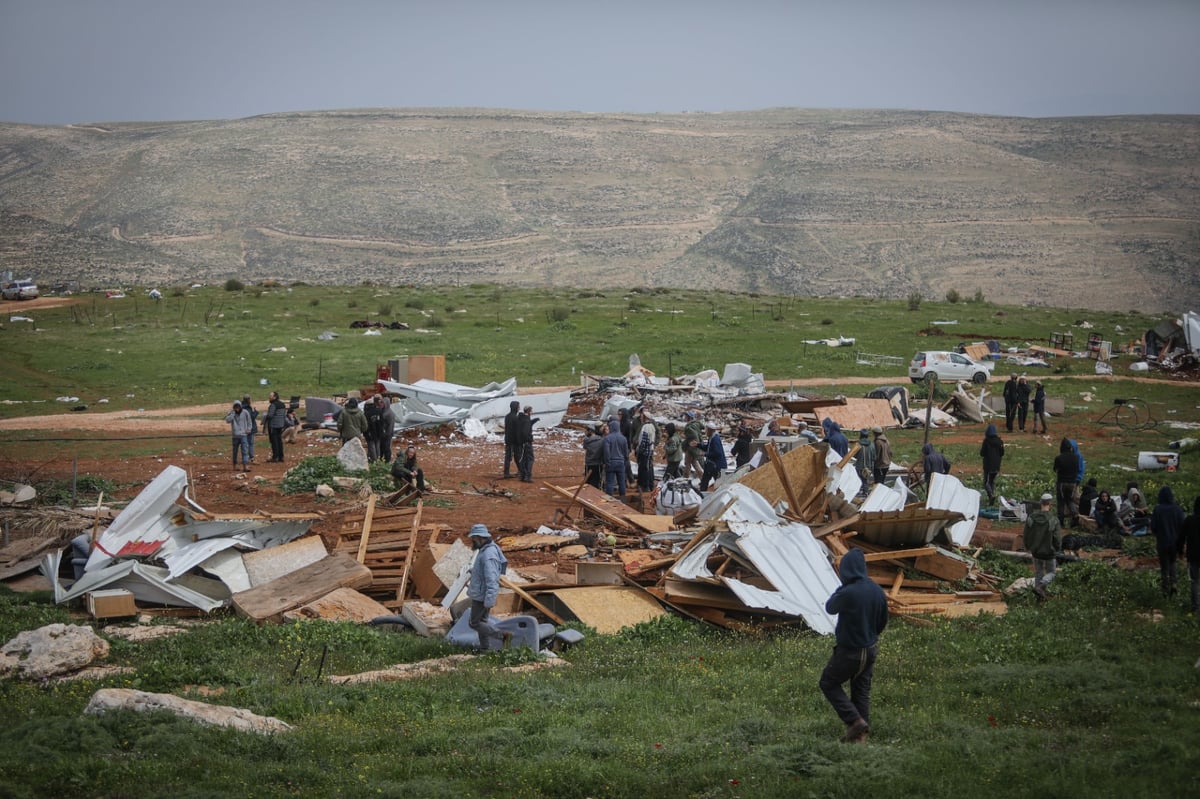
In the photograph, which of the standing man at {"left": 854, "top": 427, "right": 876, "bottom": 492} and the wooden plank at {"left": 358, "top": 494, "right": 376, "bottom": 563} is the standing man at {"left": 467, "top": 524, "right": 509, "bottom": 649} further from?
the standing man at {"left": 854, "top": 427, "right": 876, "bottom": 492}

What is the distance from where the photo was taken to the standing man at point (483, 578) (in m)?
10.5

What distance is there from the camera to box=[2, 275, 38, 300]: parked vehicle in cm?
5662

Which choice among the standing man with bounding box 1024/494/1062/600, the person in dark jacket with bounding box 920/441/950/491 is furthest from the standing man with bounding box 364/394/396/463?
the standing man with bounding box 1024/494/1062/600

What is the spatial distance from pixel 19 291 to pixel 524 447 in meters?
45.2

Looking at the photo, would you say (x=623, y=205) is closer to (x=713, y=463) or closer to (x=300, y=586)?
(x=713, y=463)

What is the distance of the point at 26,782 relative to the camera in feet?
23.2

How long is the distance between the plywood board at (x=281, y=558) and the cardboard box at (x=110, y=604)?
1.42 metres

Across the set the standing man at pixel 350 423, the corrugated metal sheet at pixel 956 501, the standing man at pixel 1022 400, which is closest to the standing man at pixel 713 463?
the corrugated metal sheet at pixel 956 501

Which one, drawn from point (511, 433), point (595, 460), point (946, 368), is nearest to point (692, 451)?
point (595, 460)

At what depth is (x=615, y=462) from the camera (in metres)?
19.6

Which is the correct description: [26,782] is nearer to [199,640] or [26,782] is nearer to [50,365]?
[199,640]

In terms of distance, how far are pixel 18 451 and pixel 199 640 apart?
49.5 feet

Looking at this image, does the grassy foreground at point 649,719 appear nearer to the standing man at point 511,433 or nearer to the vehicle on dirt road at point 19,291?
the standing man at point 511,433

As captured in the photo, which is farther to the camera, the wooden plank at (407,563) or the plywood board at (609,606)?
the wooden plank at (407,563)
